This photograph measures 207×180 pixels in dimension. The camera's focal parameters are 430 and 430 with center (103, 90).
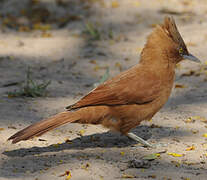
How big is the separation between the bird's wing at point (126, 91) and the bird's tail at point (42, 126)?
0.14 m

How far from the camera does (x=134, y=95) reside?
4586 mm

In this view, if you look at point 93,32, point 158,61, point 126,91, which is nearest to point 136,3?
point 93,32

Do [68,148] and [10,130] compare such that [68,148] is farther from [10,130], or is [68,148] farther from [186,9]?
[186,9]

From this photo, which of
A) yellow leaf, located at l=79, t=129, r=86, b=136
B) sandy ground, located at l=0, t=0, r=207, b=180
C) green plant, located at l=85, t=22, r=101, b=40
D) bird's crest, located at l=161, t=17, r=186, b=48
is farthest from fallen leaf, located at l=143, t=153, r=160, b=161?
green plant, located at l=85, t=22, r=101, b=40

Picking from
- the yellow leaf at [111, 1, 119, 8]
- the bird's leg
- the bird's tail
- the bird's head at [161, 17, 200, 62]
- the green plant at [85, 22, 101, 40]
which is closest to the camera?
the bird's tail

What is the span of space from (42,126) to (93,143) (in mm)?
708

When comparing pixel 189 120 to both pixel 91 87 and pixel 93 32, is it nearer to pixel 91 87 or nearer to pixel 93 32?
pixel 91 87

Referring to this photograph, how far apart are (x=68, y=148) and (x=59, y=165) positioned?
0.47 m

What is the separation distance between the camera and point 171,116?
5.47 m

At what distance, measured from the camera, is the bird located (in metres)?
4.51

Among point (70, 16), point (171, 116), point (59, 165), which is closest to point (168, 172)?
point (59, 165)

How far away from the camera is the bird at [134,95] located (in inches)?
178

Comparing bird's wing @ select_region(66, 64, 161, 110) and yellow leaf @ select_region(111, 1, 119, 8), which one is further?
yellow leaf @ select_region(111, 1, 119, 8)

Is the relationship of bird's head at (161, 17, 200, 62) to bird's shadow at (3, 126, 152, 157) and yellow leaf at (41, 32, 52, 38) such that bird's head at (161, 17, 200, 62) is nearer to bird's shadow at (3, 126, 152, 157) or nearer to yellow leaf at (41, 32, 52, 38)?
bird's shadow at (3, 126, 152, 157)
